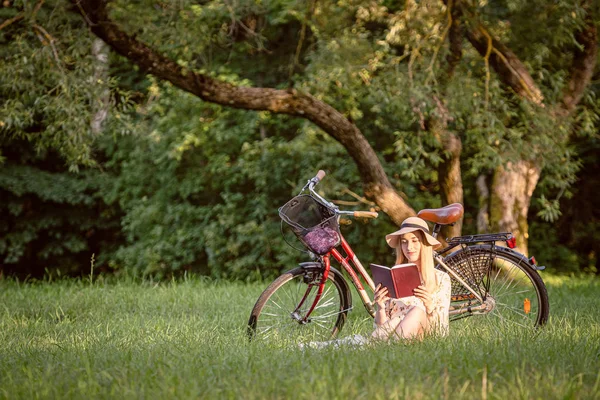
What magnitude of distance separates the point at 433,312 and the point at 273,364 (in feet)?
4.45

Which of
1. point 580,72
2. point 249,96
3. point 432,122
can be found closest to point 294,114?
point 249,96

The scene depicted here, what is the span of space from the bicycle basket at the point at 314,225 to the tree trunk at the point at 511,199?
20.6ft

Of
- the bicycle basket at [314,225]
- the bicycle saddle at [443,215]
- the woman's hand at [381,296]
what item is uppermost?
the bicycle saddle at [443,215]

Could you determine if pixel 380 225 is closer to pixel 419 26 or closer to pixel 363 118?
pixel 363 118

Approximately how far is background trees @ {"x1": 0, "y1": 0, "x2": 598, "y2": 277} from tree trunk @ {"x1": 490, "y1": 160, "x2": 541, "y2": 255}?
0.02 metres

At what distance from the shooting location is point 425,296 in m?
5.24

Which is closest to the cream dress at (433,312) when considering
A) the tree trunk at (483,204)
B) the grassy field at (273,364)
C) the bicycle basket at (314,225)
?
the grassy field at (273,364)

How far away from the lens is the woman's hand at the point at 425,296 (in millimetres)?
5195

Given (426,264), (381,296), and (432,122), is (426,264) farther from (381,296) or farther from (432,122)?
(432,122)

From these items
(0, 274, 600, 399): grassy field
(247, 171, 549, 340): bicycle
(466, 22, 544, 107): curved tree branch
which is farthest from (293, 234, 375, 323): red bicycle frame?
(466, 22, 544, 107): curved tree branch

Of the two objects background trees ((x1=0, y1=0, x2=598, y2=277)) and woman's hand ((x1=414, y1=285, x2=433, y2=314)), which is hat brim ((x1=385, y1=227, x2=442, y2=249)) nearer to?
woman's hand ((x1=414, y1=285, x2=433, y2=314))

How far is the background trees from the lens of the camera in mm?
9477

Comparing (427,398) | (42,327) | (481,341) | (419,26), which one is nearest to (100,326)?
(42,327)

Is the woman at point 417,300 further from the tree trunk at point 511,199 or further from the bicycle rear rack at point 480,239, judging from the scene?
the tree trunk at point 511,199
